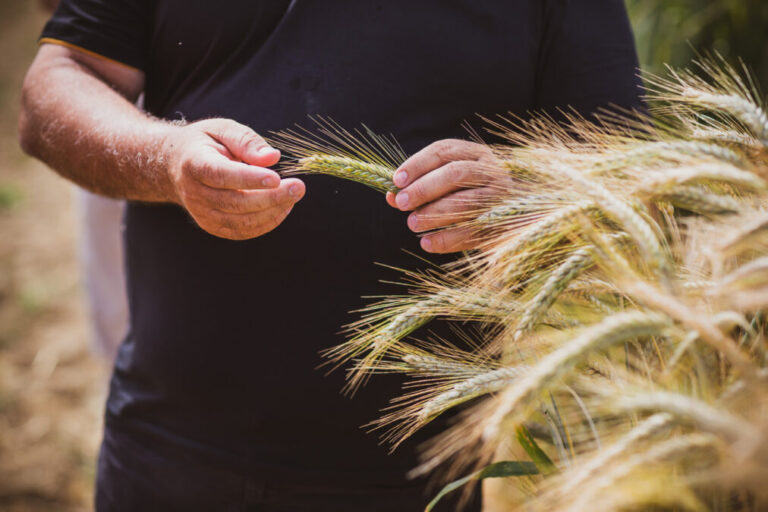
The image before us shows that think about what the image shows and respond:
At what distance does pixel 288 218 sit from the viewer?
111 centimetres

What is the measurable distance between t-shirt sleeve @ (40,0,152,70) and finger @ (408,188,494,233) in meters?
0.75

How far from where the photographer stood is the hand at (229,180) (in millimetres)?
848

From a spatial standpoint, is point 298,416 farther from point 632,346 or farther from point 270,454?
point 632,346

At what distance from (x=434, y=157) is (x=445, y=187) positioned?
0.06 metres

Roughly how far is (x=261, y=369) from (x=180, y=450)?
0.27 m

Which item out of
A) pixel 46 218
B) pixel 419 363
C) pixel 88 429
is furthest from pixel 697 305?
pixel 46 218

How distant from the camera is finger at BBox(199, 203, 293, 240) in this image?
35.3 inches

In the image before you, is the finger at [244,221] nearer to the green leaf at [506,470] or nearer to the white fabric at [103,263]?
the green leaf at [506,470]

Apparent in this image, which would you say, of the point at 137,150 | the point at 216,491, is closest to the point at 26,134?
the point at 137,150

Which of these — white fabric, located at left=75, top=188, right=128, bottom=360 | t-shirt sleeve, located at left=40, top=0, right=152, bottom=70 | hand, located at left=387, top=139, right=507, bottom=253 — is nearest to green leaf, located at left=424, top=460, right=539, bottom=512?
hand, located at left=387, top=139, right=507, bottom=253

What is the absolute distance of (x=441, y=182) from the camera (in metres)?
0.90

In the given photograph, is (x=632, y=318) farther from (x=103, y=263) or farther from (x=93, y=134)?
(x=103, y=263)

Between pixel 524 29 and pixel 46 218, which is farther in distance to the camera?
pixel 46 218

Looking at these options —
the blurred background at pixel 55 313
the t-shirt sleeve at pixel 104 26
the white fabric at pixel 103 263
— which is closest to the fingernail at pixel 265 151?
the t-shirt sleeve at pixel 104 26
